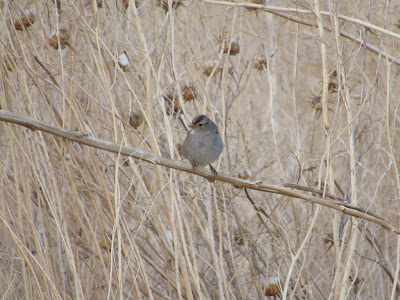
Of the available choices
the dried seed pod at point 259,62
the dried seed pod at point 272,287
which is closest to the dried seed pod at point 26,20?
the dried seed pod at point 259,62

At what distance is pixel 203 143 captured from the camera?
2.82 meters

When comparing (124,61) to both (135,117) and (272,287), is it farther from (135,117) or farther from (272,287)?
(272,287)

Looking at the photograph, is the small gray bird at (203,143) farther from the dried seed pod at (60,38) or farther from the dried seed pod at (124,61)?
the dried seed pod at (60,38)

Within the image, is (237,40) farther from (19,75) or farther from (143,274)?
(143,274)

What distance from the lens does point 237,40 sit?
10.5 feet

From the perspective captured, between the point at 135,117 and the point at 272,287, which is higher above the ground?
the point at 135,117

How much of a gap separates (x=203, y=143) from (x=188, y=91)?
363mm

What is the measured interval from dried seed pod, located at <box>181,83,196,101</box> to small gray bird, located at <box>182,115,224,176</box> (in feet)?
0.67

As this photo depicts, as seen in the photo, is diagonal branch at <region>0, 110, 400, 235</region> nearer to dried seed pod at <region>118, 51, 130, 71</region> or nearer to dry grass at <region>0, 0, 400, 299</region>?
dry grass at <region>0, 0, 400, 299</region>

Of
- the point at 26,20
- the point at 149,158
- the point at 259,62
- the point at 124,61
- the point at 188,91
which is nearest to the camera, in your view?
the point at 149,158

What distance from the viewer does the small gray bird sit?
9.29 feet

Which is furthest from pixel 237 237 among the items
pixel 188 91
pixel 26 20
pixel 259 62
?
pixel 26 20

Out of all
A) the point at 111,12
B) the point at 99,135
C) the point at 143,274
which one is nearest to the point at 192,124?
the point at 99,135

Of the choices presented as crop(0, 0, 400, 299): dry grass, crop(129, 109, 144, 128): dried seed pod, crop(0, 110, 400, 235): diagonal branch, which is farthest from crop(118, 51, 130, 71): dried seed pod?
crop(0, 110, 400, 235): diagonal branch
